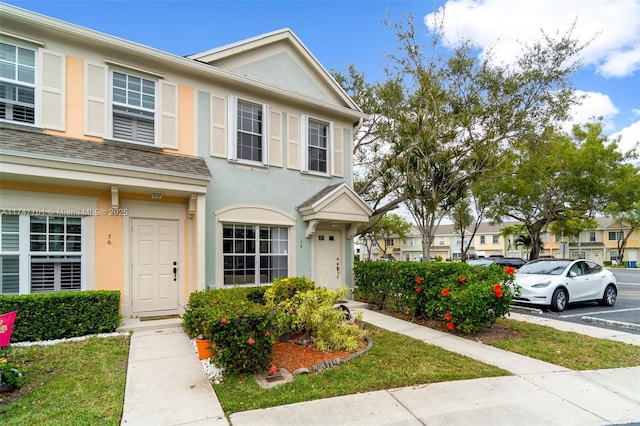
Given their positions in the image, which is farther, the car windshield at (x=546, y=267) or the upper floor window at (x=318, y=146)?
the upper floor window at (x=318, y=146)

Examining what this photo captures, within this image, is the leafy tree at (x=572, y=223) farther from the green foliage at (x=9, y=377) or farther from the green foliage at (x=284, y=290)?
the green foliage at (x=9, y=377)

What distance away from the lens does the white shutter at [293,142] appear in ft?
33.2

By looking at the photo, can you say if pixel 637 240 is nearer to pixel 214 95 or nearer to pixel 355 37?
pixel 355 37

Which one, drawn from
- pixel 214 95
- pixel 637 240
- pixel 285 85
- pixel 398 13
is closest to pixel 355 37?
pixel 398 13

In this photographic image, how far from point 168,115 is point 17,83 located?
108 inches

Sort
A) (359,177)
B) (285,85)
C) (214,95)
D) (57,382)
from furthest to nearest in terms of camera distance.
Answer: (359,177)
(285,85)
(214,95)
(57,382)

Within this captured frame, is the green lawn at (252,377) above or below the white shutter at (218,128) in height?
below

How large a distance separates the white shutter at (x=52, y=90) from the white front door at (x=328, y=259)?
266 inches

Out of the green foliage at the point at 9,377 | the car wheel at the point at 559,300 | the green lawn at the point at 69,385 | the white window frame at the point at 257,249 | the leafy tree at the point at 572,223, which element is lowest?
the car wheel at the point at 559,300

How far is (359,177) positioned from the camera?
18.2 m

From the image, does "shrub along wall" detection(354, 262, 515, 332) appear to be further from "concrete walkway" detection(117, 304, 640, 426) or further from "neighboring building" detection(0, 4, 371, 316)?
"neighboring building" detection(0, 4, 371, 316)

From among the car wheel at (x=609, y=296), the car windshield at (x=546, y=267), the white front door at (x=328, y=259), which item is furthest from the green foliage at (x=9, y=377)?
the car wheel at (x=609, y=296)

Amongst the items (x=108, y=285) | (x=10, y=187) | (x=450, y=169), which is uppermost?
(x=450, y=169)

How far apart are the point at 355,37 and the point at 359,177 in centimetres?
776
